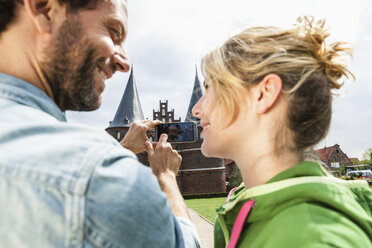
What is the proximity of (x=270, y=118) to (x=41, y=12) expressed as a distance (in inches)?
42.5

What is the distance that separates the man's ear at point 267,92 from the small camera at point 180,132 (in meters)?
1.62

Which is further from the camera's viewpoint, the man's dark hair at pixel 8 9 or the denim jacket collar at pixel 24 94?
the man's dark hair at pixel 8 9

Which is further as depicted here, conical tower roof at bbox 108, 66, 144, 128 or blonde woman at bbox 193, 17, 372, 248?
conical tower roof at bbox 108, 66, 144, 128

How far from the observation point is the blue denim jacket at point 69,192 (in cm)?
65

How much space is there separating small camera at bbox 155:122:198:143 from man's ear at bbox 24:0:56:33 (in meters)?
1.86

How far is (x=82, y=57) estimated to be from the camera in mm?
1115

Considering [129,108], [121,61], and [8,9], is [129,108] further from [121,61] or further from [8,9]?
[8,9]

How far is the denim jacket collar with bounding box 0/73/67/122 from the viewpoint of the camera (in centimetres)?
86

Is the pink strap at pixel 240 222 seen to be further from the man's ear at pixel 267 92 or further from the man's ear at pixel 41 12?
the man's ear at pixel 41 12

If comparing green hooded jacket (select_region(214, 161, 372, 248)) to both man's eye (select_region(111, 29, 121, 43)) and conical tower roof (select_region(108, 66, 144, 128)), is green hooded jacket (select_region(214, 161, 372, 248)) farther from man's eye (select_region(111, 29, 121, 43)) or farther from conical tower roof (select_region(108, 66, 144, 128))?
conical tower roof (select_region(108, 66, 144, 128))

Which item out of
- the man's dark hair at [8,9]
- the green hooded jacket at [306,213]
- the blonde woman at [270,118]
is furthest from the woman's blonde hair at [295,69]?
the man's dark hair at [8,9]

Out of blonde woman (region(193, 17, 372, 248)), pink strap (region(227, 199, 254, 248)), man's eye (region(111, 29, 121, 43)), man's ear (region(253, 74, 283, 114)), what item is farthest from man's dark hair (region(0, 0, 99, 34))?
pink strap (region(227, 199, 254, 248))

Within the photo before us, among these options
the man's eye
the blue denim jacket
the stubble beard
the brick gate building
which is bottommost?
the brick gate building

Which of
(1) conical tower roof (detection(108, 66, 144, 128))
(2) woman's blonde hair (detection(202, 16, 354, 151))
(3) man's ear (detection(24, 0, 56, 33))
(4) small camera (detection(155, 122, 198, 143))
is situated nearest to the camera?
(3) man's ear (detection(24, 0, 56, 33))
